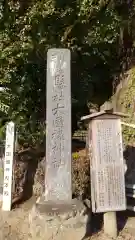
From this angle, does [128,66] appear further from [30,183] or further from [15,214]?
[15,214]

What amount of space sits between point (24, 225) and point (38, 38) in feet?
13.4

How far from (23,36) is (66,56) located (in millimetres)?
2634

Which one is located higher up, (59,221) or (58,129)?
(58,129)

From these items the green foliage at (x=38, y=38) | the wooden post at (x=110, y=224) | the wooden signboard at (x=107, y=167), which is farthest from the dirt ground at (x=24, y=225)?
the green foliage at (x=38, y=38)

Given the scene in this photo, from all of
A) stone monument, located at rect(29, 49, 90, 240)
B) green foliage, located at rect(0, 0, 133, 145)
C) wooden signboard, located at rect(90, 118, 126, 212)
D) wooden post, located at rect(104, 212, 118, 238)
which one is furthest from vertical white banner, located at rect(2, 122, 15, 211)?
wooden post, located at rect(104, 212, 118, 238)

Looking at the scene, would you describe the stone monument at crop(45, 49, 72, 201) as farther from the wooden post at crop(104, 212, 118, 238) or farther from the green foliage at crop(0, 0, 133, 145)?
the green foliage at crop(0, 0, 133, 145)

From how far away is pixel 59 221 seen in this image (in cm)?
523

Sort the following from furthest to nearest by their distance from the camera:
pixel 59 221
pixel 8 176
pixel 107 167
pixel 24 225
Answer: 1. pixel 8 176
2. pixel 24 225
3. pixel 107 167
4. pixel 59 221

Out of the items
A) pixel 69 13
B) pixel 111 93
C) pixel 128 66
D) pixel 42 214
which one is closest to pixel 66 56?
pixel 42 214

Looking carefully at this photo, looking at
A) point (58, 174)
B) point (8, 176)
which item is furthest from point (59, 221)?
point (8, 176)

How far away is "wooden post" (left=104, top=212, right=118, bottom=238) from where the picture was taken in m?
5.61

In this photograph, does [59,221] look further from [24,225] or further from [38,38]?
[38,38]

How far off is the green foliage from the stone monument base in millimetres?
2704

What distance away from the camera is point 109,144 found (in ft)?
18.6
